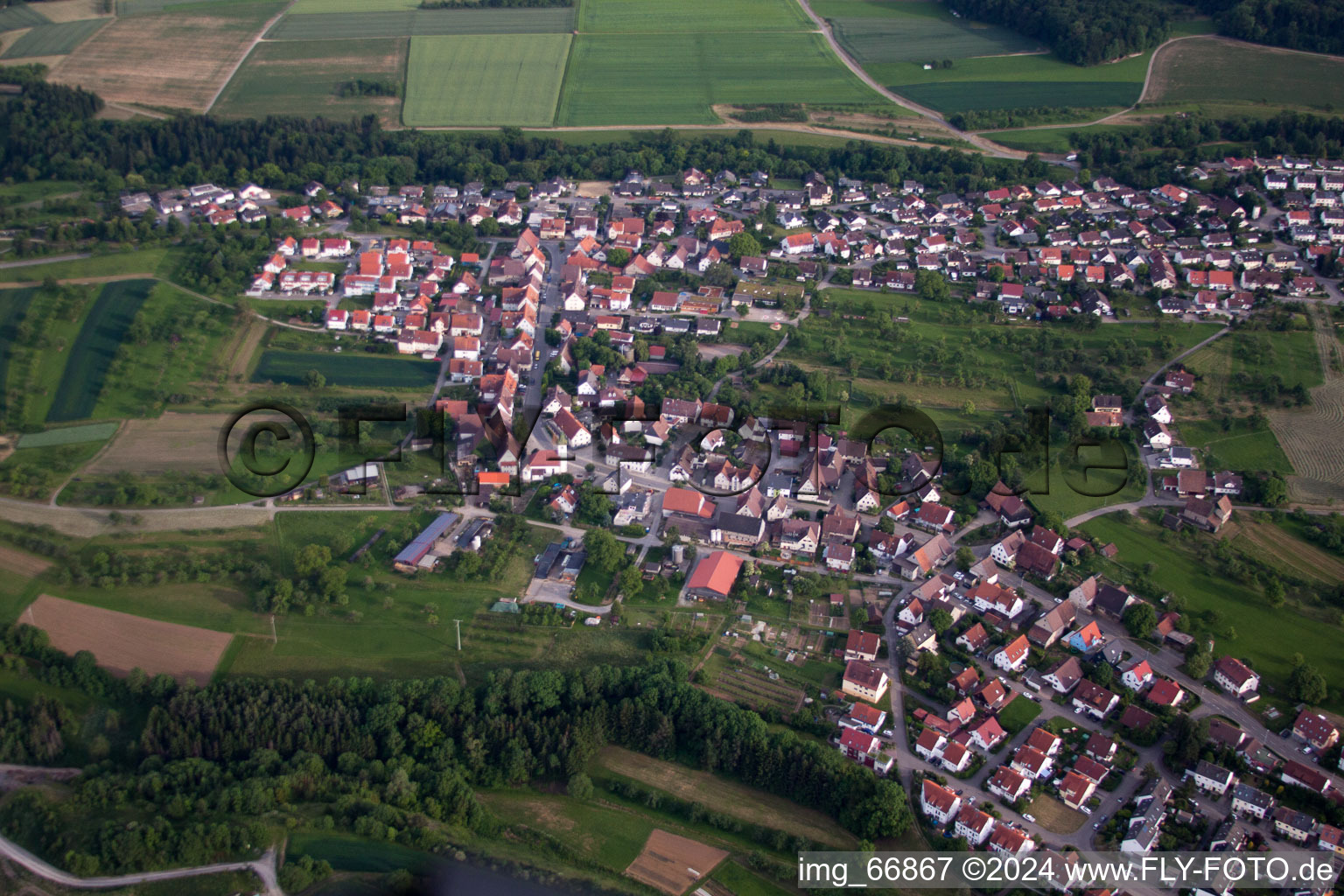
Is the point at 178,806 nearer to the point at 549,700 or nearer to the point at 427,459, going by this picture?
the point at 549,700

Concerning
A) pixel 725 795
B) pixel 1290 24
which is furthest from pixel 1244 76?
pixel 725 795

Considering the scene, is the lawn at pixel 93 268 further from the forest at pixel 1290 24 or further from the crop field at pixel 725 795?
the forest at pixel 1290 24

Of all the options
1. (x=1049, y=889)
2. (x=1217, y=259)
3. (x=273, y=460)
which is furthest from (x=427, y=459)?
(x=1217, y=259)

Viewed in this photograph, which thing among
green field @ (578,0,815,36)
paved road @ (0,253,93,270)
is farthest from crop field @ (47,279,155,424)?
green field @ (578,0,815,36)

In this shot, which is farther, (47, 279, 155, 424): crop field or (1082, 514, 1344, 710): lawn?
(47, 279, 155, 424): crop field

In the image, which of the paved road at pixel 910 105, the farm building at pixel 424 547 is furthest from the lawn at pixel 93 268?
the paved road at pixel 910 105

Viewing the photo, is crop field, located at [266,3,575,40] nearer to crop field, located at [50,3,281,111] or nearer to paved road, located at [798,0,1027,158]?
crop field, located at [50,3,281,111]

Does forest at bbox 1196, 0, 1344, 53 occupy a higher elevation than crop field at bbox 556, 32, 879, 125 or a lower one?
higher
